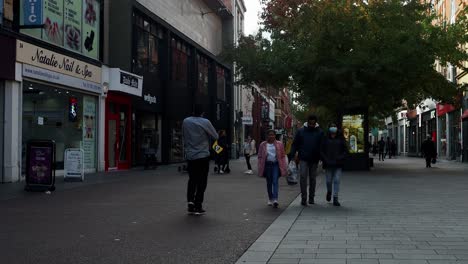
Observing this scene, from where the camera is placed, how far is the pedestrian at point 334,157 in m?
11.1

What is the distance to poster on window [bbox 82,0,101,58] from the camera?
68.5ft

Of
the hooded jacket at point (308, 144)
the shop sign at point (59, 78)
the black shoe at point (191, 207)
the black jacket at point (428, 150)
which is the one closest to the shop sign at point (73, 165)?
the shop sign at point (59, 78)

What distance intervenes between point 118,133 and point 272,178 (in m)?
14.3

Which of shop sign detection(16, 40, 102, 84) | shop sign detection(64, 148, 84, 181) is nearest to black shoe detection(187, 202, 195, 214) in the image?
shop sign detection(64, 148, 84, 181)

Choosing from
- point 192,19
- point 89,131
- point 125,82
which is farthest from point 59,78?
point 192,19

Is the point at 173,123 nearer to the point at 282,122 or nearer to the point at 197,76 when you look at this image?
the point at 197,76

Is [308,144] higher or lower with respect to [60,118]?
lower

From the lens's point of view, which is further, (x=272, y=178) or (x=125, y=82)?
(x=125, y=82)

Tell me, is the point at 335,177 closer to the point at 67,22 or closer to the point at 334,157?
the point at 334,157

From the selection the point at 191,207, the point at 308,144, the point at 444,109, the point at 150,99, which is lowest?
the point at 191,207

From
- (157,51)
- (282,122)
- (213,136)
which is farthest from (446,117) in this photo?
(282,122)

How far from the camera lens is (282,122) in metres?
106

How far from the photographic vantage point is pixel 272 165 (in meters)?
10.9

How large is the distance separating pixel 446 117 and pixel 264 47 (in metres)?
20.1
